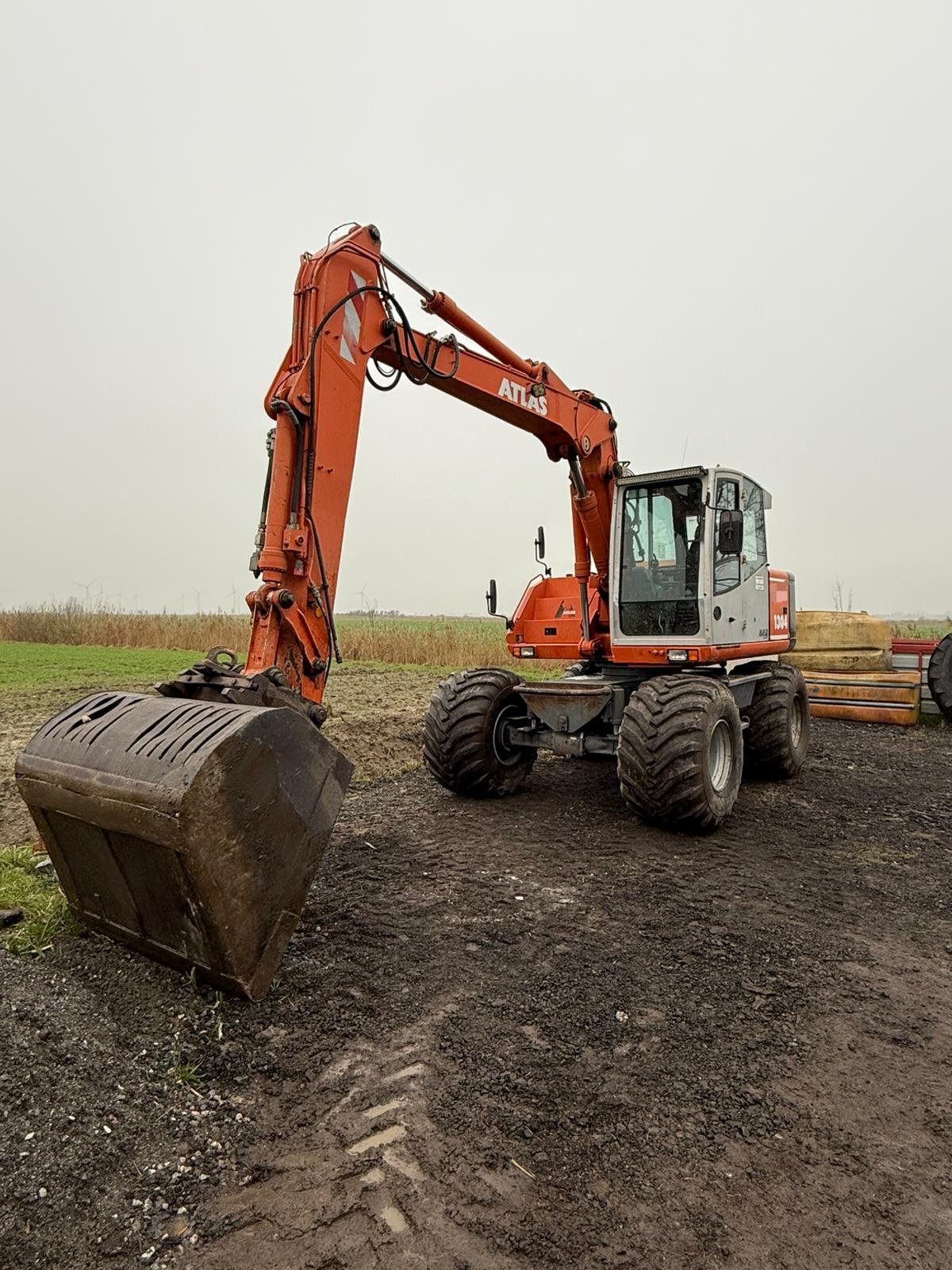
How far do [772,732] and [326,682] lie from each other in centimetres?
438

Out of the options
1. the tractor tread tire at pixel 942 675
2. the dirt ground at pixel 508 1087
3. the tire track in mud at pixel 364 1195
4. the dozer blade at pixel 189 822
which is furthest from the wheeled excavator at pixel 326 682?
the tractor tread tire at pixel 942 675

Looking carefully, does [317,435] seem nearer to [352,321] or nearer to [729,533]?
[352,321]

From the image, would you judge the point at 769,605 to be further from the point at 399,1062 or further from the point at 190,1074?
the point at 190,1074

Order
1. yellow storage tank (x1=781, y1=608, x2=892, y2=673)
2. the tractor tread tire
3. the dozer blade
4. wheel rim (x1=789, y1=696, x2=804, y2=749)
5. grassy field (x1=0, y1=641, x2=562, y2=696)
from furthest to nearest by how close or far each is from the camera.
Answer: grassy field (x1=0, y1=641, x2=562, y2=696) → yellow storage tank (x1=781, y1=608, x2=892, y2=673) → the tractor tread tire → wheel rim (x1=789, y1=696, x2=804, y2=749) → the dozer blade

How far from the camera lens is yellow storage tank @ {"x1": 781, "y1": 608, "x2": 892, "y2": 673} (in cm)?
1179

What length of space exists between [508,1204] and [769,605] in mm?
6293

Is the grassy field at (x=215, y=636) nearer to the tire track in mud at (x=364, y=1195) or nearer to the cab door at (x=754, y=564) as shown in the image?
the cab door at (x=754, y=564)

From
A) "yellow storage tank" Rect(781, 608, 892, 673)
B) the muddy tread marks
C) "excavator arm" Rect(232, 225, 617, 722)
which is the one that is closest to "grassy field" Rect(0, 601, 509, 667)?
"yellow storage tank" Rect(781, 608, 892, 673)

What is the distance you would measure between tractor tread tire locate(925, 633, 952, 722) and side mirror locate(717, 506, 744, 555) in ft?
20.9

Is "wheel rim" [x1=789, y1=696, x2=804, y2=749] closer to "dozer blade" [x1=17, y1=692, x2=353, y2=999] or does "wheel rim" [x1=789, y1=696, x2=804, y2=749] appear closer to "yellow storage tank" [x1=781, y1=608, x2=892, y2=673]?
"yellow storage tank" [x1=781, y1=608, x2=892, y2=673]

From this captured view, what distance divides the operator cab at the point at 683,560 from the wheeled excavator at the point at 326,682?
2cm

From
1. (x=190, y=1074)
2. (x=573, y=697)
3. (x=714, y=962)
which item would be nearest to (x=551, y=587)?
(x=573, y=697)

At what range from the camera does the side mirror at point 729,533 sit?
Answer: 20.0 feet

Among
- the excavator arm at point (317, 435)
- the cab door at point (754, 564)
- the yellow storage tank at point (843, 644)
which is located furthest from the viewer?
the yellow storage tank at point (843, 644)
